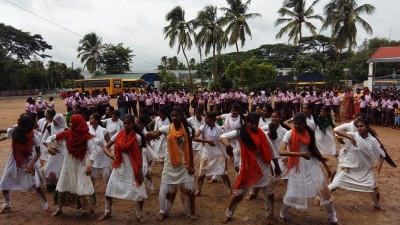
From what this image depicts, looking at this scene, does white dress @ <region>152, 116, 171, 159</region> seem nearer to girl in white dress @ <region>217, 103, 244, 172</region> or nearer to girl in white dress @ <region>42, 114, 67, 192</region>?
girl in white dress @ <region>217, 103, 244, 172</region>

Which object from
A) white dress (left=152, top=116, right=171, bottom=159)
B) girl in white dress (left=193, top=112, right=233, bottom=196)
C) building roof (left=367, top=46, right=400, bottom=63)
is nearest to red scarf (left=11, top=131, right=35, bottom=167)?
white dress (left=152, top=116, right=171, bottom=159)

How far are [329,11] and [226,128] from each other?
85.7 ft

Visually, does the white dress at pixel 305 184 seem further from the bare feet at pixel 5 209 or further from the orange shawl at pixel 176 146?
the bare feet at pixel 5 209

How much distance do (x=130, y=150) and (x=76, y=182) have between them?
0.96 metres

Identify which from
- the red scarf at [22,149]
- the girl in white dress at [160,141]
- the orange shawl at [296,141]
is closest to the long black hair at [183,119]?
the orange shawl at [296,141]

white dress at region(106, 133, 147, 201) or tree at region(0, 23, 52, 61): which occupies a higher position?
tree at region(0, 23, 52, 61)

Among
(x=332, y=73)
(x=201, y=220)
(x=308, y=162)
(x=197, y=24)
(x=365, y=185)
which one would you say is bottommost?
(x=201, y=220)

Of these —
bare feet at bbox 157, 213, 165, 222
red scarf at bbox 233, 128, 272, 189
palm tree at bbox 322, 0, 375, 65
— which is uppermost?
palm tree at bbox 322, 0, 375, 65

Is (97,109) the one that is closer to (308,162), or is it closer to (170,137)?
(170,137)

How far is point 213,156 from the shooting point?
5.99 meters

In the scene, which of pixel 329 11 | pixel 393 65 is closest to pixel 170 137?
pixel 329 11

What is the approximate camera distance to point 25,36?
186 feet

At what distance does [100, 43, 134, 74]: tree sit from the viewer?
192ft

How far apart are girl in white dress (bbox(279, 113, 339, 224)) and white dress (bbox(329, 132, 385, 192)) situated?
2.84 ft
